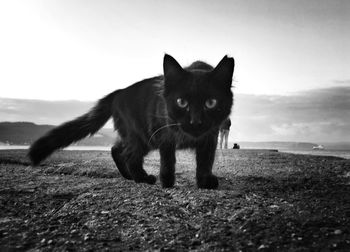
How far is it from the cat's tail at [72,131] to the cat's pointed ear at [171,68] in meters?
1.59

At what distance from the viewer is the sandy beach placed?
2191 millimetres

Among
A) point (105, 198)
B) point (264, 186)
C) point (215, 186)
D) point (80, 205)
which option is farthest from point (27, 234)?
point (264, 186)

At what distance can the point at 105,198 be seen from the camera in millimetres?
3498

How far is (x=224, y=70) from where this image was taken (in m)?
3.71

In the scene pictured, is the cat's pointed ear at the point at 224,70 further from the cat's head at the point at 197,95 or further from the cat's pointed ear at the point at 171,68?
the cat's pointed ear at the point at 171,68

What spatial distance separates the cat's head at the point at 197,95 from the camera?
11.7ft

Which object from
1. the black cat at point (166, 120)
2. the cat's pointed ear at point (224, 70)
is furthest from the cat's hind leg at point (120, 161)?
the cat's pointed ear at point (224, 70)

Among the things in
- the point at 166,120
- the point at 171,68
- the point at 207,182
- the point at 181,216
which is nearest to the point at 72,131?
the point at 166,120

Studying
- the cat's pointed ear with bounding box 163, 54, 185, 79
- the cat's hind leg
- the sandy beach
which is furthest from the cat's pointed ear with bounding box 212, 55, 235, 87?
the cat's hind leg

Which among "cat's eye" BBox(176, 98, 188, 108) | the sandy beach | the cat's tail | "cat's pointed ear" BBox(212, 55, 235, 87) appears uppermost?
"cat's pointed ear" BBox(212, 55, 235, 87)

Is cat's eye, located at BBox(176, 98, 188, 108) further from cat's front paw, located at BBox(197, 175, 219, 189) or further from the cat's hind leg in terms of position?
the cat's hind leg

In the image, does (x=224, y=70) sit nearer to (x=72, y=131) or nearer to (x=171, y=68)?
(x=171, y=68)

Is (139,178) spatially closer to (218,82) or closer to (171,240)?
(218,82)

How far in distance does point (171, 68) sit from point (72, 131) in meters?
1.97
